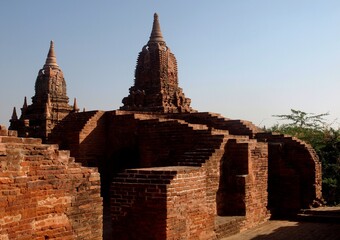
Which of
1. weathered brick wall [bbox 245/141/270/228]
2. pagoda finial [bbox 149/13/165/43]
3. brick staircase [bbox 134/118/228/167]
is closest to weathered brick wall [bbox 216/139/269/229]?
weathered brick wall [bbox 245/141/270/228]

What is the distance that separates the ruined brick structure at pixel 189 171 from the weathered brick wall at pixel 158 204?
0.06 feet

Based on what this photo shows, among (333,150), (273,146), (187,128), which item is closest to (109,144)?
(187,128)

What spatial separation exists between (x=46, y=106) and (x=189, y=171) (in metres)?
25.6

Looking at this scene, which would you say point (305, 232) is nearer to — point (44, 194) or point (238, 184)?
point (238, 184)

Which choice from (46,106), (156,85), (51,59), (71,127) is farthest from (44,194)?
(51,59)

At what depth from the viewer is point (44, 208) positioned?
5059 millimetres

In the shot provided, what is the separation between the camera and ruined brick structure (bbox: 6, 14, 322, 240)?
7.12 meters

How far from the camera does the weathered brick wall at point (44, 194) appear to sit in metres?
4.61

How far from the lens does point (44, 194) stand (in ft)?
16.7

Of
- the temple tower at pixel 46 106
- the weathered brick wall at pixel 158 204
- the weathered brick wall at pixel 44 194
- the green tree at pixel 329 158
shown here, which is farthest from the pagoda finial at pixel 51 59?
the weathered brick wall at pixel 44 194

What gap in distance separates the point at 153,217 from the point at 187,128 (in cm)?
401

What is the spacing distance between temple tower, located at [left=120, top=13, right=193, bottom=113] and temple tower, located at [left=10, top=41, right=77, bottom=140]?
9.40 metres

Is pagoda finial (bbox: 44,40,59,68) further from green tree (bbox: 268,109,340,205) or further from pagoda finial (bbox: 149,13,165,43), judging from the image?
green tree (bbox: 268,109,340,205)

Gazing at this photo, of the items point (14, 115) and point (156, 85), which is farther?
point (14, 115)
